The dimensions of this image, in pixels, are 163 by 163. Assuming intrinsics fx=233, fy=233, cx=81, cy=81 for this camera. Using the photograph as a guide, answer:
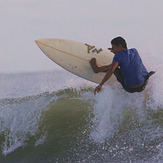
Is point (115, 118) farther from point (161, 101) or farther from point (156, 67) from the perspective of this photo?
point (156, 67)

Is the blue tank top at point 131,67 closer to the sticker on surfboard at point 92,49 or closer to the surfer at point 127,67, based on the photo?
the surfer at point 127,67

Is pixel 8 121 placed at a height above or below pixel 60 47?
below

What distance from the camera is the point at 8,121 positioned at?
516 cm

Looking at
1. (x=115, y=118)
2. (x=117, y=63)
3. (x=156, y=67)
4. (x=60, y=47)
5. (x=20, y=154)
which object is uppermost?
(x=60, y=47)

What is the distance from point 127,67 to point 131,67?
0.08 metres

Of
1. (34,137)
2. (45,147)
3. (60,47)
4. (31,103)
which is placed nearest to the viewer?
(45,147)

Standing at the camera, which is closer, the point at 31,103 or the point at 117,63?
the point at 117,63

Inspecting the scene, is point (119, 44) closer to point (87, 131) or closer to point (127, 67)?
point (127, 67)

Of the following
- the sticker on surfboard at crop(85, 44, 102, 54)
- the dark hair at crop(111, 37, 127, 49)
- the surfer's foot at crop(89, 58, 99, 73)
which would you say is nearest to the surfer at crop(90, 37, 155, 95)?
the dark hair at crop(111, 37, 127, 49)

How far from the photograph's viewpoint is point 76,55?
4789mm

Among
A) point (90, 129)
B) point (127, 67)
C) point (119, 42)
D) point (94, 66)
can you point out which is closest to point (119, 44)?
point (119, 42)

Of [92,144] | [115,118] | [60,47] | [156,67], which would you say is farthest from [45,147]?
[156,67]

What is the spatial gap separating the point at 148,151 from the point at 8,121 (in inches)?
124

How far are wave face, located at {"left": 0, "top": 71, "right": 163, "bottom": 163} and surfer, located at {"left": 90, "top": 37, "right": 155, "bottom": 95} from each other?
0.62 metres
